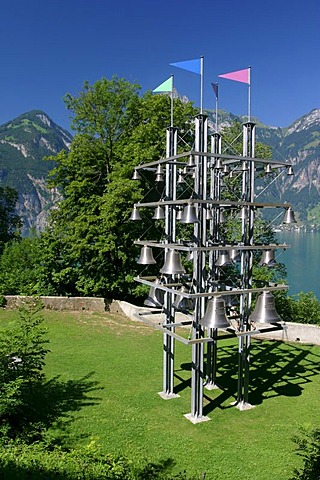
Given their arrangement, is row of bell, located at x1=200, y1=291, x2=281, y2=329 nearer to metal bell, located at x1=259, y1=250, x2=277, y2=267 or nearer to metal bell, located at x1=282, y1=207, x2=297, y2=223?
metal bell, located at x1=259, y1=250, x2=277, y2=267

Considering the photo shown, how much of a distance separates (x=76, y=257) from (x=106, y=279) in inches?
68.9

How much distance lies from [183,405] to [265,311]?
281 cm

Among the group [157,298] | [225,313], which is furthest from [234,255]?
[225,313]

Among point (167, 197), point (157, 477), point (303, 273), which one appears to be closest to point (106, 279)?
point (167, 197)

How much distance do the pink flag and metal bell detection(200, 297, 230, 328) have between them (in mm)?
4470

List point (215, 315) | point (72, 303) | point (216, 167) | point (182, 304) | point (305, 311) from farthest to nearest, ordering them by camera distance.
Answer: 1. point (305, 311)
2. point (72, 303)
3. point (216, 167)
4. point (182, 304)
5. point (215, 315)

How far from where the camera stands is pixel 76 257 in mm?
18359

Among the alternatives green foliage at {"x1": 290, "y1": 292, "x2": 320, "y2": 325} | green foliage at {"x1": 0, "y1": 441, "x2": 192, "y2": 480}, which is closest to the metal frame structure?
green foliage at {"x1": 0, "y1": 441, "x2": 192, "y2": 480}

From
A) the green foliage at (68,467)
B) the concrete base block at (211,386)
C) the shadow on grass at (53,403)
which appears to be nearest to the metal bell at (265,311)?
the concrete base block at (211,386)

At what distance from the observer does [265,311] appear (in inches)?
292

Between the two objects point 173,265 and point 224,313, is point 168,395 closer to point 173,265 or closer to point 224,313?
point 224,313

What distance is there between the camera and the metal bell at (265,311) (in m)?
7.33

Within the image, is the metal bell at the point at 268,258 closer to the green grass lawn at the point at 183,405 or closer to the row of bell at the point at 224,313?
the row of bell at the point at 224,313

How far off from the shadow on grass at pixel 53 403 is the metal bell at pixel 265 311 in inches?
154
